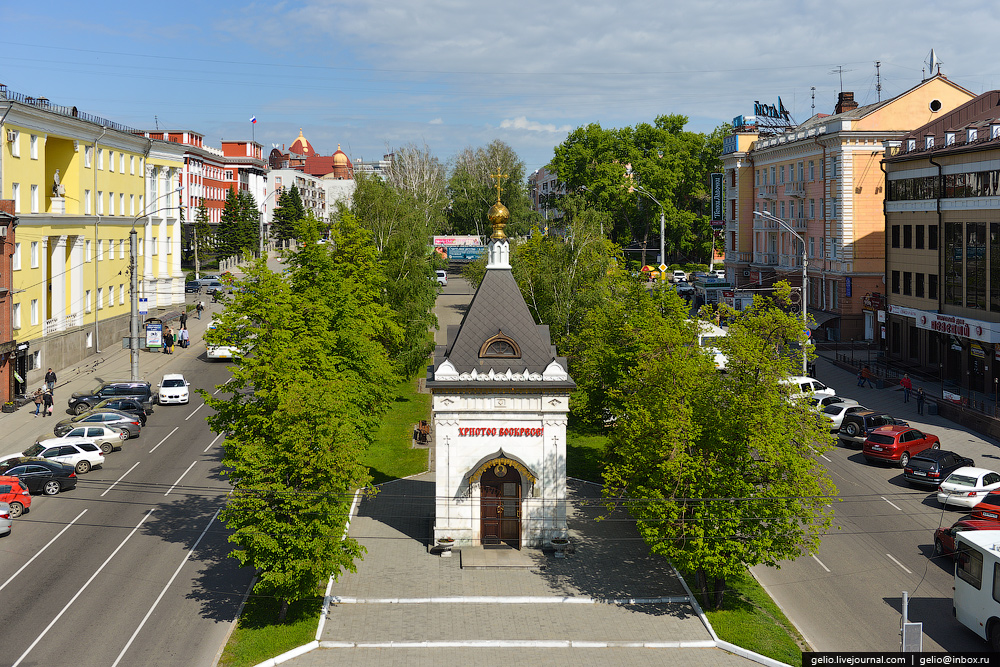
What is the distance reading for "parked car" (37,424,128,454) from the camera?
138 feet

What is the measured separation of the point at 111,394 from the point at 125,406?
3.46m

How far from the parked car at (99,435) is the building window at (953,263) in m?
44.3

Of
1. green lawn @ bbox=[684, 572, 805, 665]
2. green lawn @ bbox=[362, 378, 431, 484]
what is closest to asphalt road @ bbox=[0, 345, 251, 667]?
green lawn @ bbox=[362, 378, 431, 484]

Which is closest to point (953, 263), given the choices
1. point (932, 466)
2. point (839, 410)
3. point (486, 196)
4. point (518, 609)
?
point (839, 410)

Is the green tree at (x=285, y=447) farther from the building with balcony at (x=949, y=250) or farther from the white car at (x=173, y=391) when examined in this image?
the building with balcony at (x=949, y=250)

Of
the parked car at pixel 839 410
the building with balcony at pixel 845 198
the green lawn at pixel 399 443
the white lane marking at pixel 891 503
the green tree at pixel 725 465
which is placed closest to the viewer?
the green tree at pixel 725 465

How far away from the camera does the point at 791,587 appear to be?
29.3 meters

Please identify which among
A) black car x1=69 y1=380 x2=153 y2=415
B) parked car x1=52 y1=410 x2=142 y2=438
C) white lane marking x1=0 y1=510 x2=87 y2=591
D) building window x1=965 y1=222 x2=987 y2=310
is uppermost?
building window x1=965 y1=222 x2=987 y2=310

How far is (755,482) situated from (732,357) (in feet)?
12.8

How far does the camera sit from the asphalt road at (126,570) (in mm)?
24719

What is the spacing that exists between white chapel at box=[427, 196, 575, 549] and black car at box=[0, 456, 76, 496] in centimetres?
1669

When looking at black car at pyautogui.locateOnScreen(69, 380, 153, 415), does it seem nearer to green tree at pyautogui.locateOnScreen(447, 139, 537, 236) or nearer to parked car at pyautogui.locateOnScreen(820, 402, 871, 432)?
parked car at pyautogui.locateOnScreen(820, 402, 871, 432)

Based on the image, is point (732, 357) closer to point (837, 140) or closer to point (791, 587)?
point (791, 587)

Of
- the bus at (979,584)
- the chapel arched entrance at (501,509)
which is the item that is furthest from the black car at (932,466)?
the chapel arched entrance at (501,509)
